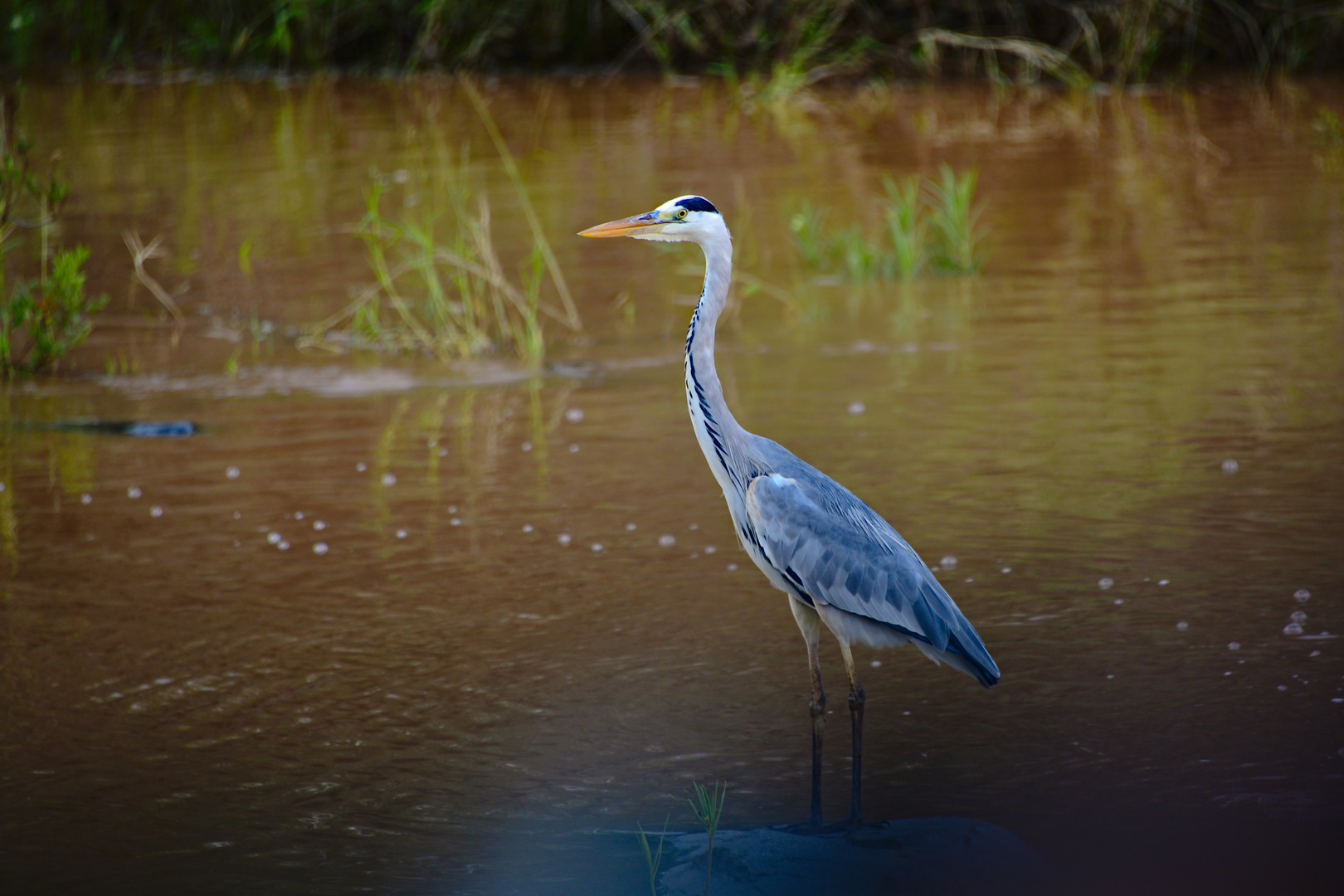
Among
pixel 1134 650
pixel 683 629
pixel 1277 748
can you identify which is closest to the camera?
pixel 1277 748

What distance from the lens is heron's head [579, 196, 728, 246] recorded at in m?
4.43

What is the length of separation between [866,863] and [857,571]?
766 mm

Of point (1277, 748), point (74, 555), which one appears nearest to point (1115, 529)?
point (1277, 748)

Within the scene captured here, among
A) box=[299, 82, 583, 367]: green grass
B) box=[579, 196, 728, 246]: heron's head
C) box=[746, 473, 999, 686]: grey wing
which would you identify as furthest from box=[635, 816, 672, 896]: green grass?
box=[299, 82, 583, 367]: green grass

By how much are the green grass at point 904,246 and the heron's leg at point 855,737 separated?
6.19 m

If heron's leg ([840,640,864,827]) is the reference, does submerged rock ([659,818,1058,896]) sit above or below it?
below

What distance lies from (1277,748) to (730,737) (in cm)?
147

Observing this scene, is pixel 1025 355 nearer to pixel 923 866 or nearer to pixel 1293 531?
pixel 1293 531

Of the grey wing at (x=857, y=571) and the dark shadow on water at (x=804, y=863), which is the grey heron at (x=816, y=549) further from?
the dark shadow on water at (x=804, y=863)

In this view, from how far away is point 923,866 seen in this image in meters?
3.73

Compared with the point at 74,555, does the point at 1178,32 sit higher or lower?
higher

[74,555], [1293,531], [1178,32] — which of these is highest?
[1178,32]

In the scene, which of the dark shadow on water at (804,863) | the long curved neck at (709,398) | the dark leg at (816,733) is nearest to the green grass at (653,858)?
the dark shadow on water at (804,863)

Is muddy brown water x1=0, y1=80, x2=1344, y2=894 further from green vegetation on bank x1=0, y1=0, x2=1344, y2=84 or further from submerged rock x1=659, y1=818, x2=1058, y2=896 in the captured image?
green vegetation on bank x1=0, y1=0, x2=1344, y2=84
